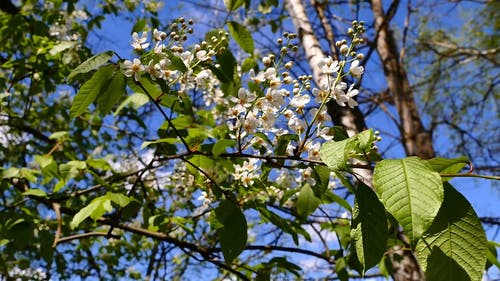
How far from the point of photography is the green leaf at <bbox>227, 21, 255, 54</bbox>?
1364 mm

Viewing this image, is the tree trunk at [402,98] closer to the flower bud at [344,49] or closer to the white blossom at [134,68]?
the flower bud at [344,49]

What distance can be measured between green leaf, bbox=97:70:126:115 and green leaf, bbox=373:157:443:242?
0.56m

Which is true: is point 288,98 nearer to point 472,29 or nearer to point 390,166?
point 390,166

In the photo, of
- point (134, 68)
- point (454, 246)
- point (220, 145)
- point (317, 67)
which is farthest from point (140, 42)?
point (317, 67)

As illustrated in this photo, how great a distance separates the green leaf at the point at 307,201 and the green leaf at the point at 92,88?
0.83 meters

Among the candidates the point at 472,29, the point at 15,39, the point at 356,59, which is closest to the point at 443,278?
the point at 356,59

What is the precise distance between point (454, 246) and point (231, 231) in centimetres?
56

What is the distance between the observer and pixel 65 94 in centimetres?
402

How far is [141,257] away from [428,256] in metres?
4.12

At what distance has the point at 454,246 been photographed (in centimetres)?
66

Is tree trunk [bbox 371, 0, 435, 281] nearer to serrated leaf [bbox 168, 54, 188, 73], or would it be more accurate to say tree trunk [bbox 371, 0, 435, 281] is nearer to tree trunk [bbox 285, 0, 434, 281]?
tree trunk [bbox 285, 0, 434, 281]

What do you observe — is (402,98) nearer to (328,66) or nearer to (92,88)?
(328,66)

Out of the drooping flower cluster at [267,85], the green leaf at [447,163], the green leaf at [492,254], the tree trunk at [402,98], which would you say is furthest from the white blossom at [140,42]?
the tree trunk at [402,98]

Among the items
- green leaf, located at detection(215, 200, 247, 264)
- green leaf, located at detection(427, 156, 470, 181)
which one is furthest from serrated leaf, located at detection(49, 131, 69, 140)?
green leaf, located at detection(427, 156, 470, 181)
